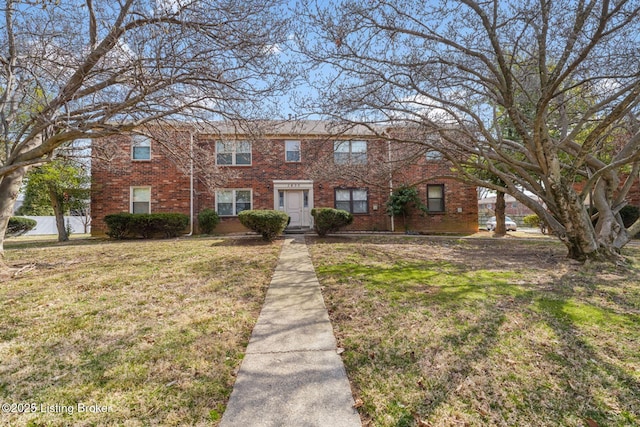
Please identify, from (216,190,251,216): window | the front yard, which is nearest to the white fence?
(216,190,251,216): window

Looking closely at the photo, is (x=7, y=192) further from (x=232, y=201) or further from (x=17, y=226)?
(x=17, y=226)

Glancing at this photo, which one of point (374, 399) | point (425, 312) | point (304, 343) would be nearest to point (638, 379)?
point (425, 312)

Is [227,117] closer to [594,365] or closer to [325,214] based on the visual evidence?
[325,214]

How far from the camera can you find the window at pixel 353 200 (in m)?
15.2

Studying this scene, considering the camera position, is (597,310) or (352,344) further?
(597,310)

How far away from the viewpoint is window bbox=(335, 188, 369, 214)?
1523cm

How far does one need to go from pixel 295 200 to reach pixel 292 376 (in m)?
12.8

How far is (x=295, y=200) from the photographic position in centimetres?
1489

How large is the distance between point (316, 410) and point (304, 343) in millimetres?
957

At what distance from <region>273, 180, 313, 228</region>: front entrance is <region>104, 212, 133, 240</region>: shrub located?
646 cm

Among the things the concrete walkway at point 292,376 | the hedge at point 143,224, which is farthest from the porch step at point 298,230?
the concrete walkway at point 292,376

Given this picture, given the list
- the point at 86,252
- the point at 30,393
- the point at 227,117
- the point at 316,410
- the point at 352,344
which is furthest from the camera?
the point at 86,252

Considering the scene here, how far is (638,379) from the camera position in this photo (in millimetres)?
2252

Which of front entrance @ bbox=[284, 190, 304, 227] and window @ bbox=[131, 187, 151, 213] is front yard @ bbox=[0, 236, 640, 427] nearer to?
front entrance @ bbox=[284, 190, 304, 227]
